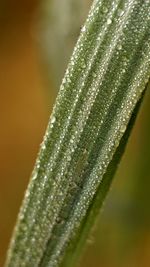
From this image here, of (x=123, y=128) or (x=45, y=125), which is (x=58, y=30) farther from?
(x=45, y=125)

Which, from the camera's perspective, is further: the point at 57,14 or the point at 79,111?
the point at 57,14

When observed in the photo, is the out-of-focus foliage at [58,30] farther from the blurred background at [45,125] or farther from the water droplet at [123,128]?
the water droplet at [123,128]

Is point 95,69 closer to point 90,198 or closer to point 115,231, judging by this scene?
point 90,198

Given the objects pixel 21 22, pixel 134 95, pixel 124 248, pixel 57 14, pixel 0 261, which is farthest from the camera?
pixel 21 22

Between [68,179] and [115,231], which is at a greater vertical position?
[68,179]

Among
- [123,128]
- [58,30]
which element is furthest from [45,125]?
[123,128]

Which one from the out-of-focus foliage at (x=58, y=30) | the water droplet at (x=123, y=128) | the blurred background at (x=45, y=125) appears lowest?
the blurred background at (x=45, y=125)

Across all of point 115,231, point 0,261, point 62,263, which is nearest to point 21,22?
point 0,261

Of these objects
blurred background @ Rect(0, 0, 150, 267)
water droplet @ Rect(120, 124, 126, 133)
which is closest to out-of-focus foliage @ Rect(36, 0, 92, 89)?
blurred background @ Rect(0, 0, 150, 267)

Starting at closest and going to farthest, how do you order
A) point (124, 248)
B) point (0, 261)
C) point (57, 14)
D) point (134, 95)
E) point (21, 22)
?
1. point (134, 95)
2. point (57, 14)
3. point (124, 248)
4. point (0, 261)
5. point (21, 22)

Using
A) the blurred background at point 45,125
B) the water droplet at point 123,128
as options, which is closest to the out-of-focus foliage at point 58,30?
the blurred background at point 45,125
